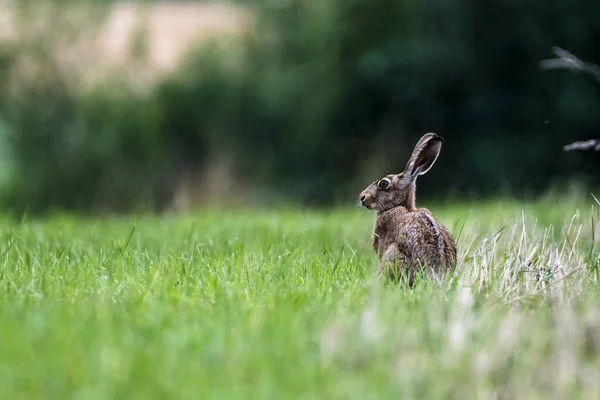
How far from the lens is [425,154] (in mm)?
5273

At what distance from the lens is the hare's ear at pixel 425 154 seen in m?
5.22

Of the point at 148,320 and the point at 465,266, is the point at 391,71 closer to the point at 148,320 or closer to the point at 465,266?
the point at 465,266

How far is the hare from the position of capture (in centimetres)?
475

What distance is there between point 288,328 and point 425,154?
2205 mm

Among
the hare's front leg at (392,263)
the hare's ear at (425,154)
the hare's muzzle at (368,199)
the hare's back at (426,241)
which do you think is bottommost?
the hare's front leg at (392,263)

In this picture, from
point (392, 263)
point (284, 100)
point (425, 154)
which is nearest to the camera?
point (392, 263)

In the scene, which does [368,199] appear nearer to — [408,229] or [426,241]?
[408,229]

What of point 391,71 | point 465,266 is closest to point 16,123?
point 391,71

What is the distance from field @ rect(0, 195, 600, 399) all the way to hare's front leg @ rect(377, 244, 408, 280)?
8 centimetres

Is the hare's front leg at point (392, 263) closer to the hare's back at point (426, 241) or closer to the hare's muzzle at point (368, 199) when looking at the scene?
the hare's back at point (426, 241)

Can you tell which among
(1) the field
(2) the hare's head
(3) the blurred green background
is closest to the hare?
(2) the hare's head

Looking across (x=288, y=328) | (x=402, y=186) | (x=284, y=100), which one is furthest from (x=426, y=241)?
(x=284, y=100)

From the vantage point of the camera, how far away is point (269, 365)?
3004 mm

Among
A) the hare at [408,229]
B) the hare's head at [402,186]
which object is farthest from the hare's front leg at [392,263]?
the hare's head at [402,186]
